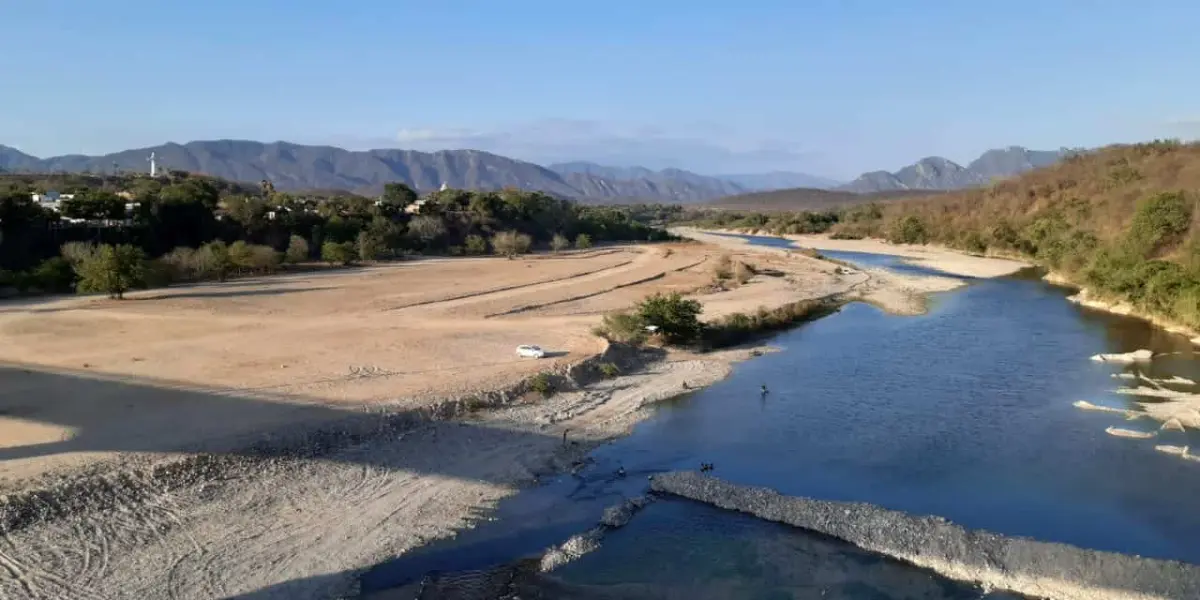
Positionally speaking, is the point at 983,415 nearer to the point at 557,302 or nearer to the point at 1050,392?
the point at 1050,392

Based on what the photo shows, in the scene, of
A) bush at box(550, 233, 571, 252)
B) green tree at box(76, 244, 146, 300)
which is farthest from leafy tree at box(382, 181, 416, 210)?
green tree at box(76, 244, 146, 300)

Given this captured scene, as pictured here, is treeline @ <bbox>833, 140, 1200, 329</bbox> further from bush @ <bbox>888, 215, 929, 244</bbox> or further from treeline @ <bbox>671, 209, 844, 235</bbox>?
treeline @ <bbox>671, 209, 844, 235</bbox>

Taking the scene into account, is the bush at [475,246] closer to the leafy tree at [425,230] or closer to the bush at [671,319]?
the leafy tree at [425,230]

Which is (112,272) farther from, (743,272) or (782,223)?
(782,223)

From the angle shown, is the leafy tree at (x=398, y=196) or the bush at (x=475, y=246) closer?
the bush at (x=475, y=246)

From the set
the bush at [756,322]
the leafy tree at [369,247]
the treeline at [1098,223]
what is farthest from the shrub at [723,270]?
the leafy tree at [369,247]

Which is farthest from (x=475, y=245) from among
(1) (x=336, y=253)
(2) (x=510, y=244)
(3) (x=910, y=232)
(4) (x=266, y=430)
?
(4) (x=266, y=430)

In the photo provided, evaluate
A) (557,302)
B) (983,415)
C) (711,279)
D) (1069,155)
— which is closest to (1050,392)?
(983,415)
